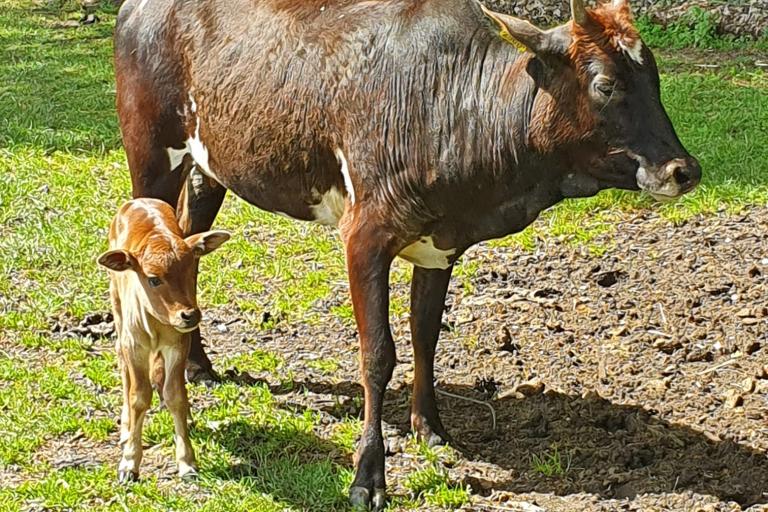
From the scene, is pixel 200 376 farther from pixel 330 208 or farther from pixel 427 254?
pixel 427 254

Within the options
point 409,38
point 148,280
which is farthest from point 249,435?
point 409,38

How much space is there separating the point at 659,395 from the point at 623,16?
2.05 m

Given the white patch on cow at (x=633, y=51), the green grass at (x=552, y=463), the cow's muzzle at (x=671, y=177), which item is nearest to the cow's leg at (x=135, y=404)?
the green grass at (x=552, y=463)

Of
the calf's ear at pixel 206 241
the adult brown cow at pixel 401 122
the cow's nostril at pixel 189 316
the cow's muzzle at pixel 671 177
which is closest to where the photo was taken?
the cow's muzzle at pixel 671 177

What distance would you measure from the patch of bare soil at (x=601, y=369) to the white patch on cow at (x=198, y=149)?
1.23 meters

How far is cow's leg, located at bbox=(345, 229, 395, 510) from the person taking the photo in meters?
5.58

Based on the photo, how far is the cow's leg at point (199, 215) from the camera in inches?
270

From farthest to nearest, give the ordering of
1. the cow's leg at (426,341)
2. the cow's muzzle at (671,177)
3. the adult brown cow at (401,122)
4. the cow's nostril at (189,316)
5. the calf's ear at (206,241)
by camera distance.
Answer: the cow's leg at (426,341) < the calf's ear at (206,241) < the cow's nostril at (189,316) < the adult brown cow at (401,122) < the cow's muzzle at (671,177)

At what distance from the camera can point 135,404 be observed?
5.73 meters

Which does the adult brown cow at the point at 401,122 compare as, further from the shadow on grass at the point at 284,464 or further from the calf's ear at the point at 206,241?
the calf's ear at the point at 206,241

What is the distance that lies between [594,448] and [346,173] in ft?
5.56

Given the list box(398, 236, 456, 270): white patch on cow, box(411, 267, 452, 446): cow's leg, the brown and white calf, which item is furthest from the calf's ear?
box(411, 267, 452, 446): cow's leg

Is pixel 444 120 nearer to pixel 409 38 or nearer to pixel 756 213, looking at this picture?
pixel 409 38

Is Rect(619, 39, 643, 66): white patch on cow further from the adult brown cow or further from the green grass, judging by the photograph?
the green grass
